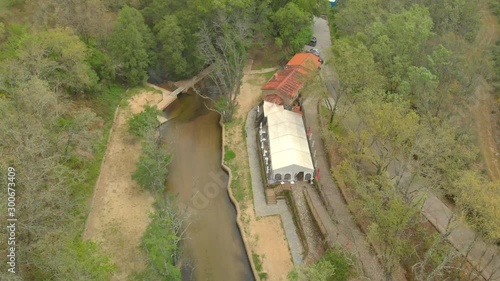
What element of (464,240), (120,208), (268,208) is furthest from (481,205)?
(120,208)

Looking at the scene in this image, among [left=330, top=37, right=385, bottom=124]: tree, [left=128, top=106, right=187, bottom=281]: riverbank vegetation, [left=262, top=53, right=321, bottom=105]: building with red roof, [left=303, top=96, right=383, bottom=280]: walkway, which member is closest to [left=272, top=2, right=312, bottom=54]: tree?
[left=262, top=53, right=321, bottom=105]: building with red roof

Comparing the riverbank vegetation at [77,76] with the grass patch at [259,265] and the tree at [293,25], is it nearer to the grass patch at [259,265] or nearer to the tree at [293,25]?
the tree at [293,25]

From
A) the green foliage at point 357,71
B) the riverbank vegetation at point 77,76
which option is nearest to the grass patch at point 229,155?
the riverbank vegetation at point 77,76

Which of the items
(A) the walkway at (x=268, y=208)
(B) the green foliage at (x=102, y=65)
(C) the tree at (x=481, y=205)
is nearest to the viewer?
(C) the tree at (x=481, y=205)

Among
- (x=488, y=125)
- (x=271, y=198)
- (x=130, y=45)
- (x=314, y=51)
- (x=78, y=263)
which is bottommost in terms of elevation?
(x=78, y=263)

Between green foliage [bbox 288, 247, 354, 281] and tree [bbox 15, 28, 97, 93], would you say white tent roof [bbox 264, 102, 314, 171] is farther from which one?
tree [bbox 15, 28, 97, 93]

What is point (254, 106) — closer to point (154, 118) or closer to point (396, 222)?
point (154, 118)

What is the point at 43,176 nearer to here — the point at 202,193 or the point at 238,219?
the point at 202,193
